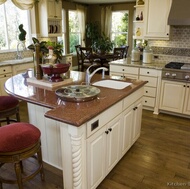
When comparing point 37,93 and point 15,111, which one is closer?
point 37,93

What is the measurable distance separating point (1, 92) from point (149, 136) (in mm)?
2984

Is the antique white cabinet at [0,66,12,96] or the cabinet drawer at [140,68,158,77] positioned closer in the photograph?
the cabinet drawer at [140,68,158,77]

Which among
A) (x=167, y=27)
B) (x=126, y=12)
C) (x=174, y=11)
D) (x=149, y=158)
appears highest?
(x=126, y=12)

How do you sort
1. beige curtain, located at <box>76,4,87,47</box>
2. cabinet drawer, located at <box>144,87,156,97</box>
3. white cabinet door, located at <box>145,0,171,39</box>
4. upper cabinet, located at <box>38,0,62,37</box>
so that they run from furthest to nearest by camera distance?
beige curtain, located at <box>76,4,87,47</box>
upper cabinet, located at <box>38,0,62,37</box>
cabinet drawer, located at <box>144,87,156,97</box>
white cabinet door, located at <box>145,0,171,39</box>

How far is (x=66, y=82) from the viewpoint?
238 centimetres

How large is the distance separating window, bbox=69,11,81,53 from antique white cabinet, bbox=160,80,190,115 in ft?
17.0

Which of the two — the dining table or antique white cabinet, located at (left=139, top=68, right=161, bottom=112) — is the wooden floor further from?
the dining table

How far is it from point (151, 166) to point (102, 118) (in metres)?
1.07

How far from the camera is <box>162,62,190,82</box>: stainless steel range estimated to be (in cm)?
331

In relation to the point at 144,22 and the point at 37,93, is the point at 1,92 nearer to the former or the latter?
the point at 37,93

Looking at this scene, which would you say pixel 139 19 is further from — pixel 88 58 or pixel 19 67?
pixel 19 67

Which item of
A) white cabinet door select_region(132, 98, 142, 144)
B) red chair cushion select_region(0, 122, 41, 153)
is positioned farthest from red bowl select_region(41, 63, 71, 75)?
white cabinet door select_region(132, 98, 142, 144)

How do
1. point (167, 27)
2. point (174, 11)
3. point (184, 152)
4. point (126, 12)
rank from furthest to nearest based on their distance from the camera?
1. point (126, 12)
2. point (167, 27)
3. point (174, 11)
4. point (184, 152)

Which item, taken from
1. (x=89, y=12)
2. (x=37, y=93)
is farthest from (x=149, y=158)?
(x=89, y=12)
